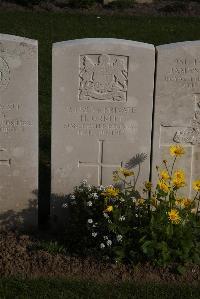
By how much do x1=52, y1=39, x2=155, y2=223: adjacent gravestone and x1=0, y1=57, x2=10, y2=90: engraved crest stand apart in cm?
46

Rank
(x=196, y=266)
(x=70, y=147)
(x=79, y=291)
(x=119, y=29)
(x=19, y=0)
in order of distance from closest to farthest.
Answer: (x=79, y=291) < (x=196, y=266) < (x=70, y=147) < (x=119, y=29) < (x=19, y=0)

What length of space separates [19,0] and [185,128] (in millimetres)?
12926

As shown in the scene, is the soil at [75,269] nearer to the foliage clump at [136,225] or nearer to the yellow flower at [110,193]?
the foliage clump at [136,225]

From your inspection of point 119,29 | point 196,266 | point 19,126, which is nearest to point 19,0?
point 119,29

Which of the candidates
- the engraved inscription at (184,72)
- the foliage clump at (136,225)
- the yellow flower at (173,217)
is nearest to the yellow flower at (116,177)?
the foliage clump at (136,225)

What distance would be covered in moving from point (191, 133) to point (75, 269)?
6.28ft

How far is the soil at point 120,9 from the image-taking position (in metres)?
17.6

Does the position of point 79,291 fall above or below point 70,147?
below

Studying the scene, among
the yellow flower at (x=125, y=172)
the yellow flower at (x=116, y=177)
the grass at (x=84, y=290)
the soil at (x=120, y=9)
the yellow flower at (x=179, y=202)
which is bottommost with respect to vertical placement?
the grass at (x=84, y=290)

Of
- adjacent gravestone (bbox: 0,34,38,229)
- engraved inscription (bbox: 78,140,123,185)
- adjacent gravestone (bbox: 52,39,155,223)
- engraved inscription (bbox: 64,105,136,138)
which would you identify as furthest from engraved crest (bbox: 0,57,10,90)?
engraved inscription (bbox: 78,140,123,185)

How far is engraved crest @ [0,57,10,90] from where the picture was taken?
5.93 metres

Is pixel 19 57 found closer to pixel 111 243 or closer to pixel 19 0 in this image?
pixel 111 243

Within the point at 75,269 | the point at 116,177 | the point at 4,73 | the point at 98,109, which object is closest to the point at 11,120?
the point at 4,73

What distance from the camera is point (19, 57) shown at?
5922mm
